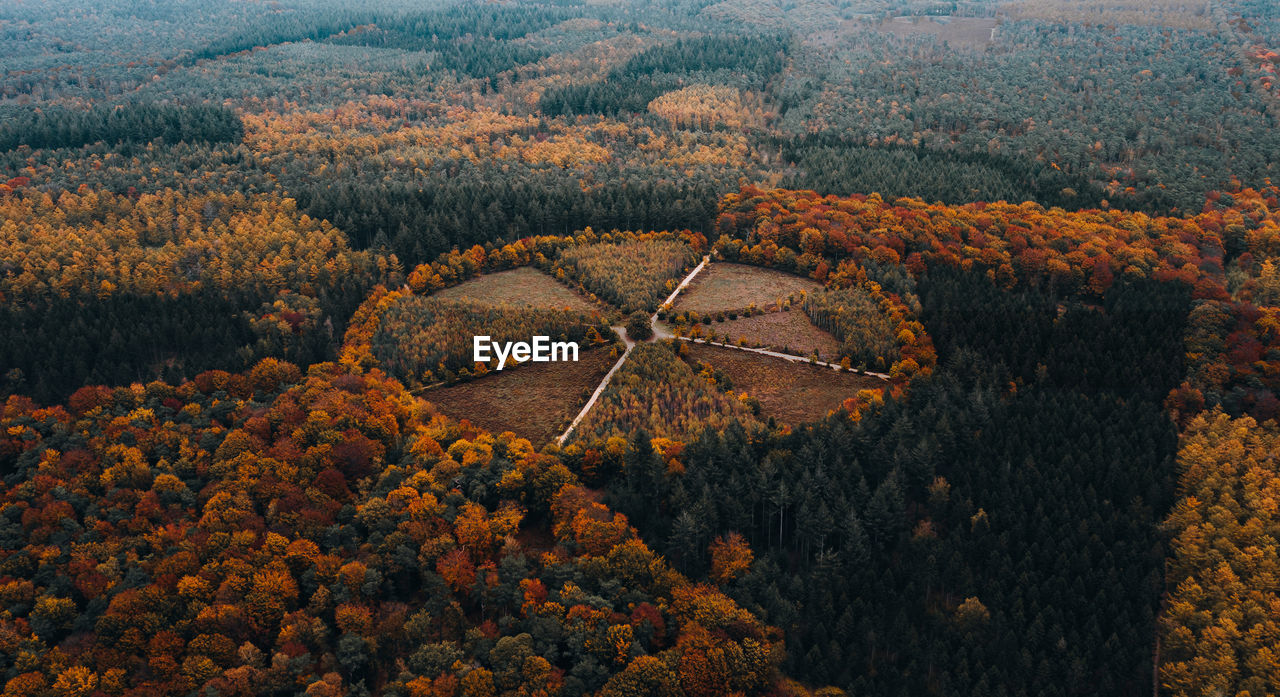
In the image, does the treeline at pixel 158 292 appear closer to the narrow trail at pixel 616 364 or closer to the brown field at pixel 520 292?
the brown field at pixel 520 292

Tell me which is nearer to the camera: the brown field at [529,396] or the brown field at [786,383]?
the brown field at [529,396]

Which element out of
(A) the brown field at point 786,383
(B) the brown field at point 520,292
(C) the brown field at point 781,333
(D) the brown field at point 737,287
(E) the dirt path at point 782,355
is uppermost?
(D) the brown field at point 737,287

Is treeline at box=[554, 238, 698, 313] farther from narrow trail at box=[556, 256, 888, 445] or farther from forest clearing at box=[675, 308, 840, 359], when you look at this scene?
forest clearing at box=[675, 308, 840, 359]

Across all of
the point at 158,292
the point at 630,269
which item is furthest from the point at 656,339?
the point at 158,292

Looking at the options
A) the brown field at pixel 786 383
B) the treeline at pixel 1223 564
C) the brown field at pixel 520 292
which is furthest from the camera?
the brown field at pixel 520 292

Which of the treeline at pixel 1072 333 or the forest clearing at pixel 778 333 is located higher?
the treeline at pixel 1072 333

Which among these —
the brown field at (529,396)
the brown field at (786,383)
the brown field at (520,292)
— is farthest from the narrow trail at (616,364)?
the brown field at (520,292)

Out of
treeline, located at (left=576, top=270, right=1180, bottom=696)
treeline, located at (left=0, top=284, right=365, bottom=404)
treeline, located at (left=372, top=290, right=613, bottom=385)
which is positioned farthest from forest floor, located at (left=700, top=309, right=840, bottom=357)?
treeline, located at (left=0, top=284, right=365, bottom=404)
